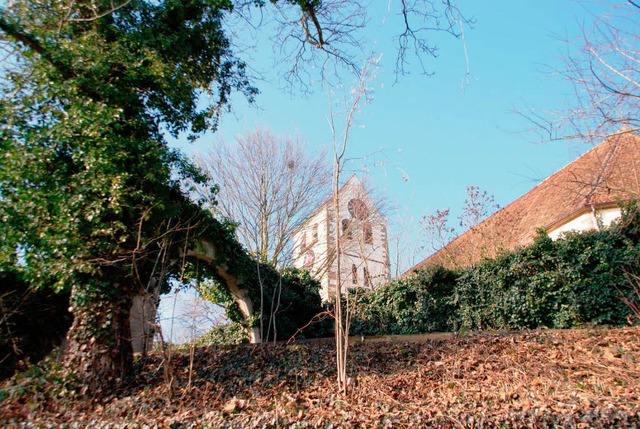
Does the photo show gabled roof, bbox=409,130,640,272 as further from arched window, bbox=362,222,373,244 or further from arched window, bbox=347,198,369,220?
arched window, bbox=347,198,369,220

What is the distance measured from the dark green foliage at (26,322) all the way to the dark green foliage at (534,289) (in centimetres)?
651

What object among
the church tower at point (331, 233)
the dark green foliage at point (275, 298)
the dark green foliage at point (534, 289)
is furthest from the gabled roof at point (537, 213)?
the dark green foliage at point (275, 298)

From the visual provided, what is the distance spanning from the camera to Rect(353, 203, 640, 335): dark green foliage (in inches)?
306

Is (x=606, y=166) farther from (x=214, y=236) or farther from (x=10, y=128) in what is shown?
(x=10, y=128)

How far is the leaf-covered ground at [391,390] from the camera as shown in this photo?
4066 millimetres

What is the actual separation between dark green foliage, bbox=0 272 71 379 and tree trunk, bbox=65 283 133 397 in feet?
4.93

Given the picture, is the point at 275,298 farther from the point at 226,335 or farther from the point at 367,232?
the point at 367,232

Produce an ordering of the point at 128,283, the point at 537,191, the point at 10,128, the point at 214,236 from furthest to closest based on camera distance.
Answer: the point at 537,191
the point at 214,236
the point at 128,283
the point at 10,128

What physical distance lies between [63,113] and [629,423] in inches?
316

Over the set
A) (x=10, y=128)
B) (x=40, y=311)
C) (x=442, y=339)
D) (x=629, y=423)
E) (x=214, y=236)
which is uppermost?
(x=10, y=128)

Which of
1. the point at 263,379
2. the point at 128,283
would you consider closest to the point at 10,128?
the point at 128,283

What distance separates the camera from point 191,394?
540 cm

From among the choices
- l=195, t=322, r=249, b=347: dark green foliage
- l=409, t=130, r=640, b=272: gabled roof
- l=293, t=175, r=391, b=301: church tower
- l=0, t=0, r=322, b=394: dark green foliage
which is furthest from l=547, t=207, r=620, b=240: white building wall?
l=0, t=0, r=322, b=394: dark green foliage

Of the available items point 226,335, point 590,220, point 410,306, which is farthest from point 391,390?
point 590,220
